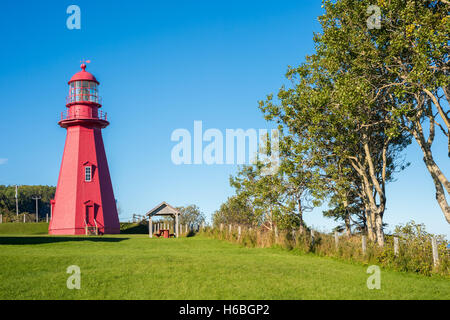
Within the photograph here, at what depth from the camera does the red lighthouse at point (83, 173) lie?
127 feet

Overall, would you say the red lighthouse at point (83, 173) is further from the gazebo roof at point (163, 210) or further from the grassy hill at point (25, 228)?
the grassy hill at point (25, 228)

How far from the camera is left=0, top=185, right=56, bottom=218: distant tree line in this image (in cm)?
9311

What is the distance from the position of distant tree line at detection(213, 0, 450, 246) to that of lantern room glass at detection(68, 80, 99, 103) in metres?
19.9

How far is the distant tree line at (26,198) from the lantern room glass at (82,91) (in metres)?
55.9

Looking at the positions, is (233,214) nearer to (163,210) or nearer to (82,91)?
(163,210)

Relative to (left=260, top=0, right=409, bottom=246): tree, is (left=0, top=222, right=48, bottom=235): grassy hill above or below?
below

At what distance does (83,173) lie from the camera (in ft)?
130

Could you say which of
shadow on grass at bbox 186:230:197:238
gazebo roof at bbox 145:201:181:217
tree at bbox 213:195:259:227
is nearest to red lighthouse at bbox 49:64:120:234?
gazebo roof at bbox 145:201:181:217

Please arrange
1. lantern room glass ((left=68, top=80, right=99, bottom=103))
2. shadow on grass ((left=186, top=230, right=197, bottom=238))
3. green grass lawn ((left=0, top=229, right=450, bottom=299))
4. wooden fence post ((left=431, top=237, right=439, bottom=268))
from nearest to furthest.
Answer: green grass lawn ((left=0, top=229, right=450, bottom=299))
wooden fence post ((left=431, top=237, right=439, bottom=268))
shadow on grass ((left=186, top=230, right=197, bottom=238))
lantern room glass ((left=68, top=80, right=99, bottom=103))

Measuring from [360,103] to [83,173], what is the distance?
27477 mm

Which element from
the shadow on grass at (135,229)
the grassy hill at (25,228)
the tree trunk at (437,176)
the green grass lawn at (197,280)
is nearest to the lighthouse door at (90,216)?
the shadow on grass at (135,229)

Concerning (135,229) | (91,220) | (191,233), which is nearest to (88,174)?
(91,220)

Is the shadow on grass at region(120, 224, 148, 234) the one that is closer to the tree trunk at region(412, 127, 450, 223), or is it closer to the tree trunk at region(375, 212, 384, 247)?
the tree trunk at region(375, 212, 384, 247)
